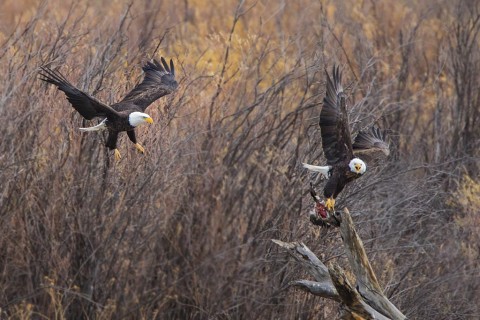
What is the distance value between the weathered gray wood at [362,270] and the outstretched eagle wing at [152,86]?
2.38m

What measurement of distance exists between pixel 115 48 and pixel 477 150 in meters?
4.96

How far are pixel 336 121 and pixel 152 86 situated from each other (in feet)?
6.35

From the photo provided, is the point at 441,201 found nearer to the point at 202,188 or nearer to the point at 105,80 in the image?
the point at 202,188

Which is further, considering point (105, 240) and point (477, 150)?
point (477, 150)

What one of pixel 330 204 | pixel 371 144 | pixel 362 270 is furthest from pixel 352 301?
pixel 371 144

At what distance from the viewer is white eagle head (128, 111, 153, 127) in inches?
390

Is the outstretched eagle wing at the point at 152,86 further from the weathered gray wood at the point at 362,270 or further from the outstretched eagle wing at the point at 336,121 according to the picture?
the weathered gray wood at the point at 362,270

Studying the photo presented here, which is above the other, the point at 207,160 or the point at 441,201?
the point at 207,160

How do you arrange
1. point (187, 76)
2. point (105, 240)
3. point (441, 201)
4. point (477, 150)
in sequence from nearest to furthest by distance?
point (187, 76) → point (105, 240) → point (441, 201) → point (477, 150)

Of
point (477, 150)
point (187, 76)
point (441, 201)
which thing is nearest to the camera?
point (187, 76)

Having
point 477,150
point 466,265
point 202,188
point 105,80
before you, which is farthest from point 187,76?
point 477,150

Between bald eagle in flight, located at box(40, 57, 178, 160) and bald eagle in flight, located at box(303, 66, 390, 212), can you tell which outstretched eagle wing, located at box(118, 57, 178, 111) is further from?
bald eagle in flight, located at box(303, 66, 390, 212)

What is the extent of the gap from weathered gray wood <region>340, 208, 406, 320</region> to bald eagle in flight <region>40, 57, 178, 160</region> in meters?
1.90

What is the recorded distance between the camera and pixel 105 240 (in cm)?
1262
